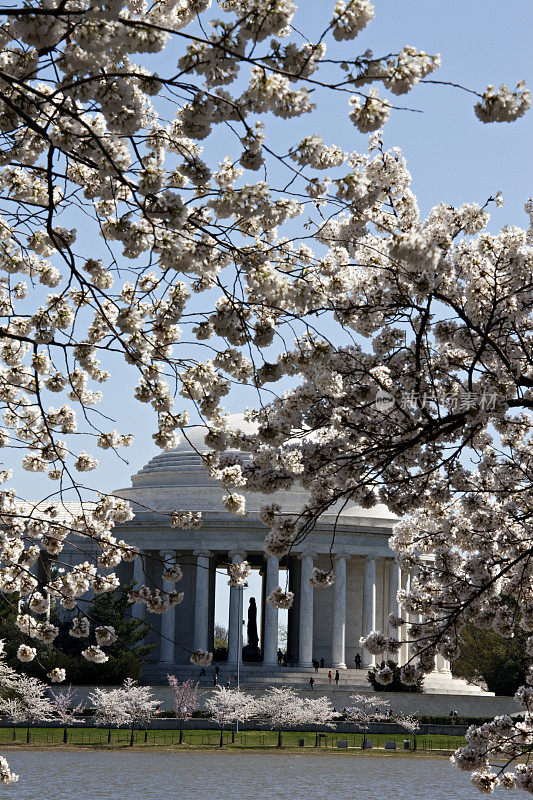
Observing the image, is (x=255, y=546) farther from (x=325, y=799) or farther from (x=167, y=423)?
(x=167, y=423)

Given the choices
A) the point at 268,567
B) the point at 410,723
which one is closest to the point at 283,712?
the point at 410,723

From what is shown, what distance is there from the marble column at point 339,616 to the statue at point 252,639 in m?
6.89

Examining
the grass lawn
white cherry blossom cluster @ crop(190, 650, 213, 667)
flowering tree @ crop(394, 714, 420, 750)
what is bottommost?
the grass lawn

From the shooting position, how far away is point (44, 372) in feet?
48.4

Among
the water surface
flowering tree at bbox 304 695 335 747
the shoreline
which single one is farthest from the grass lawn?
the water surface

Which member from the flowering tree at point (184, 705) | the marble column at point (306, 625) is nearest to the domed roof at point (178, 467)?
the marble column at point (306, 625)

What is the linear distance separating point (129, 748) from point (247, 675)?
2455cm

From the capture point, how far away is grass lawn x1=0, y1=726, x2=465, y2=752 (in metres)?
53.9

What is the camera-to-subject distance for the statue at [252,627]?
87.7 m

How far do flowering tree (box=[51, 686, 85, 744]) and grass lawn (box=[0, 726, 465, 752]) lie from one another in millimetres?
460

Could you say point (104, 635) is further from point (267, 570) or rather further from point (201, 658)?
point (267, 570)

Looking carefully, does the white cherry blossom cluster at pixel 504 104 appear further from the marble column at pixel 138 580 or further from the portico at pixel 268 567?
the marble column at pixel 138 580

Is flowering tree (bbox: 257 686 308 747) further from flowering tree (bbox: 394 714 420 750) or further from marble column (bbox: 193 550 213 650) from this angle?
marble column (bbox: 193 550 213 650)

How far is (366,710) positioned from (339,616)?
15.1 meters
